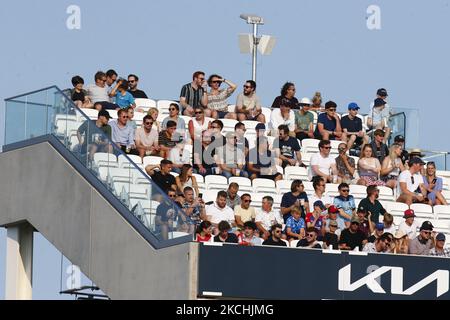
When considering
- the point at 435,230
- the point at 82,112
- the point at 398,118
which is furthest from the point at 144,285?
the point at 398,118

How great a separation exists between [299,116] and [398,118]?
201cm

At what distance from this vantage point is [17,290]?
97.0ft

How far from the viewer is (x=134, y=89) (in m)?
31.2

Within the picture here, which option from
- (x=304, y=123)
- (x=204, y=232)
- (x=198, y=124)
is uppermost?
(x=304, y=123)

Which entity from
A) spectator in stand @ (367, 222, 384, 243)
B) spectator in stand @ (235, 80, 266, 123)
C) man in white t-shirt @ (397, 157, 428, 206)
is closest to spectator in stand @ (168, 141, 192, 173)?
spectator in stand @ (235, 80, 266, 123)

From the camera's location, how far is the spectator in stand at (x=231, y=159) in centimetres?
2841

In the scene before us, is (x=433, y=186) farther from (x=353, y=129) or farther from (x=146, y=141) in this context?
(x=146, y=141)

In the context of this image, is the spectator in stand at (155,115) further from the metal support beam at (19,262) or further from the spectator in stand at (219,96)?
the metal support beam at (19,262)

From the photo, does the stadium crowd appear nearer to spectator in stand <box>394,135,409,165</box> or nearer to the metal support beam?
spectator in stand <box>394,135,409,165</box>

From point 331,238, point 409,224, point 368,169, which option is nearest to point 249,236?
point 331,238

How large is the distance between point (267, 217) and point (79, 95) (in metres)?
4.71

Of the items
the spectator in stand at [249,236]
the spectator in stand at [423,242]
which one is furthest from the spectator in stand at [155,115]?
the spectator in stand at [423,242]

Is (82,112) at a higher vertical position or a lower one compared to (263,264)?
higher
